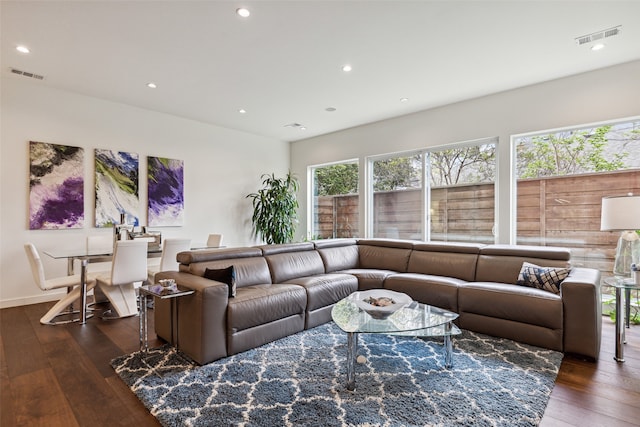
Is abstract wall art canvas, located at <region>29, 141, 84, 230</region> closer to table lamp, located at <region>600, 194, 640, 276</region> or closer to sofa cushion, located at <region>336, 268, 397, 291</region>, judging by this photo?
sofa cushion, located at <region>336, 268, 397, 291</region>

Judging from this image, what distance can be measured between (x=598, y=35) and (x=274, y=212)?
16.9 ft

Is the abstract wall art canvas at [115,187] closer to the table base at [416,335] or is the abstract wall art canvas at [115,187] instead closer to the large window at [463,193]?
the table base at [416,335]

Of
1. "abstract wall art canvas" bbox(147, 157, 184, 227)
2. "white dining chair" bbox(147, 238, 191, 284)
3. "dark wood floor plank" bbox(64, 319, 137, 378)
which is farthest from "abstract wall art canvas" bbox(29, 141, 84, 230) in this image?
"dark wood floor plank" bbox(64, 319, 137, 378)

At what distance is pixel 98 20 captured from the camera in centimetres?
277

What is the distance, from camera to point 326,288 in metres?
3.48

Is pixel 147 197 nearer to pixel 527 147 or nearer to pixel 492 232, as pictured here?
pixel 492 232

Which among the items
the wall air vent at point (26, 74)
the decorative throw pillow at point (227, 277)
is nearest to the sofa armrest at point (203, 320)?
the decorative throw pillow at point (227, 277)

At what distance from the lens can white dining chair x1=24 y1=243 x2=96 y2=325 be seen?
337 centimetres

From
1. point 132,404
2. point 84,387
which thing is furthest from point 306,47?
point 84,387

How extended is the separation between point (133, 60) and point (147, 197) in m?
2.28

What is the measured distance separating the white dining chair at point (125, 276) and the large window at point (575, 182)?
489 centimetres

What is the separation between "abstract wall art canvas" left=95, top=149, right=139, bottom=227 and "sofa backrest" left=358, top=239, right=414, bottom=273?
11.8 feet

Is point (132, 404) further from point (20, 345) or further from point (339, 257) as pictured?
point (339, 257)

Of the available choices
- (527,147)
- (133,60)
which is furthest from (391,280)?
(133,60)
